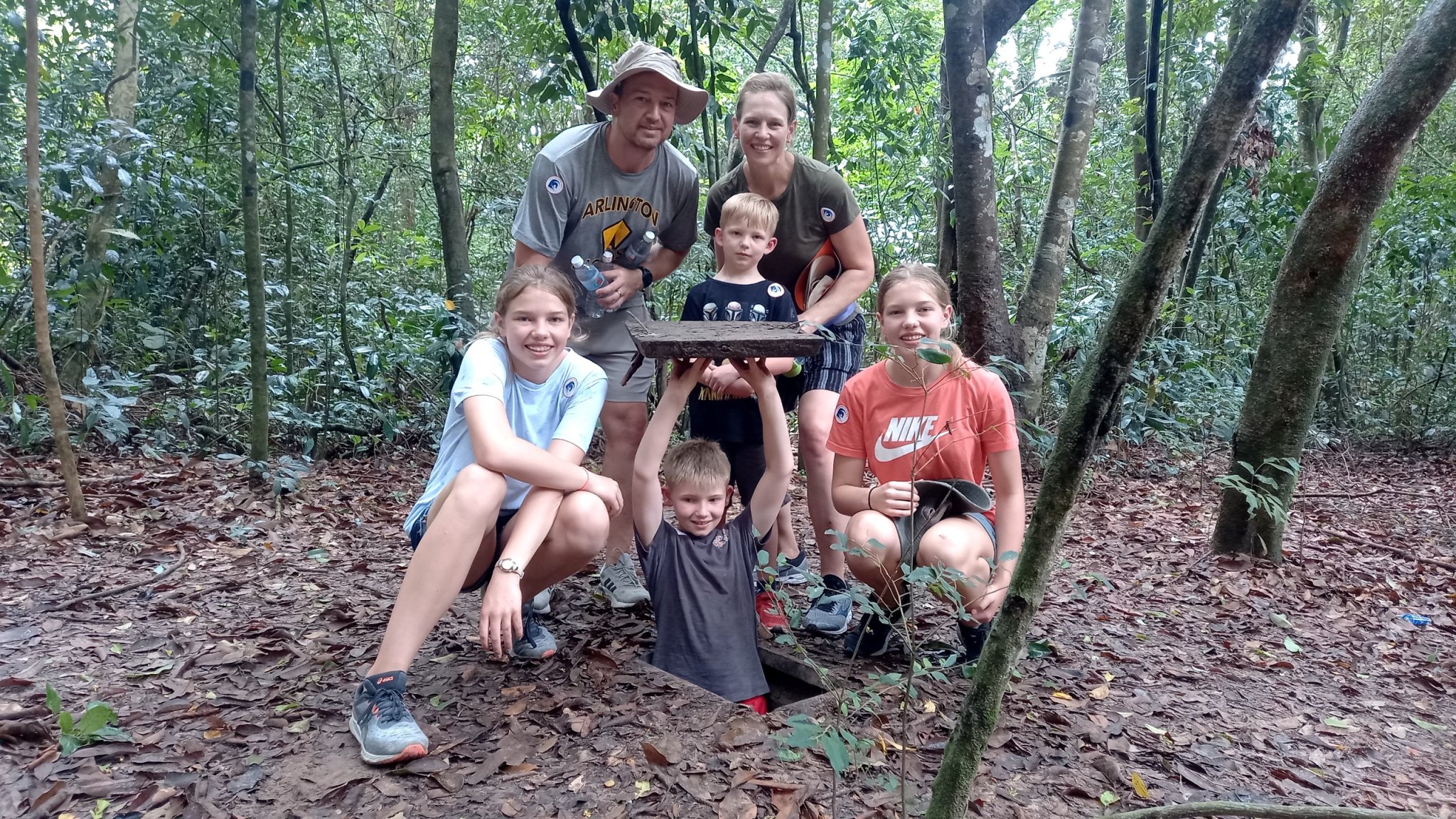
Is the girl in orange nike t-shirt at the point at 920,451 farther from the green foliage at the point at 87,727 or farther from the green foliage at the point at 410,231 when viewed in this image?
the green foliage at the point at 410,231

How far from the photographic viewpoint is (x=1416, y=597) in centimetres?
394

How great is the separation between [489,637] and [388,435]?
385 cm

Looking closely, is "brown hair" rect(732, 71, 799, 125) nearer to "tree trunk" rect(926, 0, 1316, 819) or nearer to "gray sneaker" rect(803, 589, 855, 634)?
"gray sneaker" rect(803, 589, 855, 634)

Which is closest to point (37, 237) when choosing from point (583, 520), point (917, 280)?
point (583, 520)

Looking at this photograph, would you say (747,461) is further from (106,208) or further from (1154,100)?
(106,208)

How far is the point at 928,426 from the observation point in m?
2.95

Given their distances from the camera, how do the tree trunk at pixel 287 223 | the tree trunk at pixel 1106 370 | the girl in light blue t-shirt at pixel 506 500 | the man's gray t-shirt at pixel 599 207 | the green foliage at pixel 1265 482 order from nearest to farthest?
the tree trunk at pixel 1106 370, the girl in light blue t-shirt at pixel 506 500, the man's gray t-shirt at pixel 599 207, the green foliage at pixel 1265 482, the tree trunk at pixel 287 223

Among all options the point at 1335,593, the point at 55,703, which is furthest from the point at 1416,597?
the point at 55,703

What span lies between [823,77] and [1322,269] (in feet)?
11.6

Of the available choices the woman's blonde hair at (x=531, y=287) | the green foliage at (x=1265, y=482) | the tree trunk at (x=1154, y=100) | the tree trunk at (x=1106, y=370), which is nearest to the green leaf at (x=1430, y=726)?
the green foliage at (x=1265, y=482)

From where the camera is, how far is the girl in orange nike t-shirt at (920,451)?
281 centimetres

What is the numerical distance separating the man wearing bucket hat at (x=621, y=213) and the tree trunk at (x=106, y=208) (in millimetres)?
2878

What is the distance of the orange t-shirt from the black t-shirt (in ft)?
1.78

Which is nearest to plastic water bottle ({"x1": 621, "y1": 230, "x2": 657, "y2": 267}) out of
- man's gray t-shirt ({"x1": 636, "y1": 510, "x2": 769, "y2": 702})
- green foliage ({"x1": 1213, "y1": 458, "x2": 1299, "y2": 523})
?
man's gray t-shirt ({"x1": 636, "y1": 510, "x2": 769, "y2": 702})
